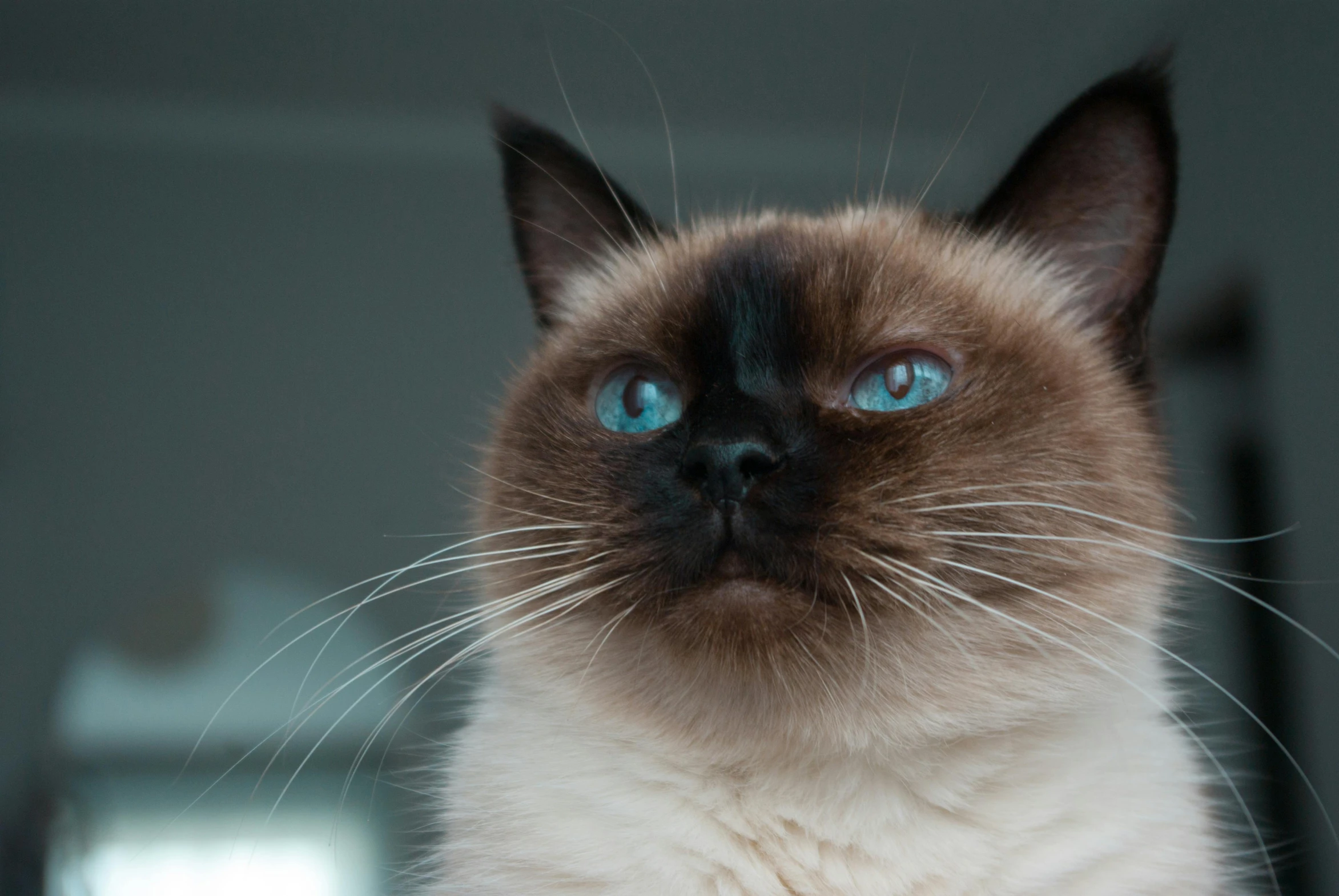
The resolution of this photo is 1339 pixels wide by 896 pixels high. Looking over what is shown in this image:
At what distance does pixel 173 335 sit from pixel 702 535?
113cm

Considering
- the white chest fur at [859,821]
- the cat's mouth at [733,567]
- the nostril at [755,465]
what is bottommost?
the white chest fur at [859,821]

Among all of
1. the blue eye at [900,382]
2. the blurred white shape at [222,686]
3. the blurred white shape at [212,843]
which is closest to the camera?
the blue eye at [900,382]

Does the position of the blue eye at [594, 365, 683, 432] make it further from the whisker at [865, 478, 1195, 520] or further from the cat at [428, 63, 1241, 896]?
the whisker at [865, 478, 1195, 520]

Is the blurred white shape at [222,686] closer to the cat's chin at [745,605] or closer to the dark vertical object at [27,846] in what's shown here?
the dark vertical object at [27,846]

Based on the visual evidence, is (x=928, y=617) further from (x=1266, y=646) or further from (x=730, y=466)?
(x=1266, y=646)

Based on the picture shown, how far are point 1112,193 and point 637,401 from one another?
58cm

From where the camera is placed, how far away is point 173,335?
159 cm

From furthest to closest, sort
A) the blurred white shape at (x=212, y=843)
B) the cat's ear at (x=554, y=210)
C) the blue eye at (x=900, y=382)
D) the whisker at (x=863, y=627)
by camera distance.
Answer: the blurred white shape at (x=212, y=843)
the cat's ear at (x=554, y=210)
the blue eye at (x=900, y=382)
the whisker at (x=863, y=627)

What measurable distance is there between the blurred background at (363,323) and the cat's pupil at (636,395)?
291 mm

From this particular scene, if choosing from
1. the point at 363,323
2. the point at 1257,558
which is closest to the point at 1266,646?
the point at 1257,558

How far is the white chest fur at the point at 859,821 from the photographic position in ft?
2.94

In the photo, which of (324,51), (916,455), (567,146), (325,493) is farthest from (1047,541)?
(324,51)

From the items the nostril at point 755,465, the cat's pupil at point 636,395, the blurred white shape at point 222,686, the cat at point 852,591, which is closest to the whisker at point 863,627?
the cat at point 852,591

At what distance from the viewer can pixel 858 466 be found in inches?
34.4
